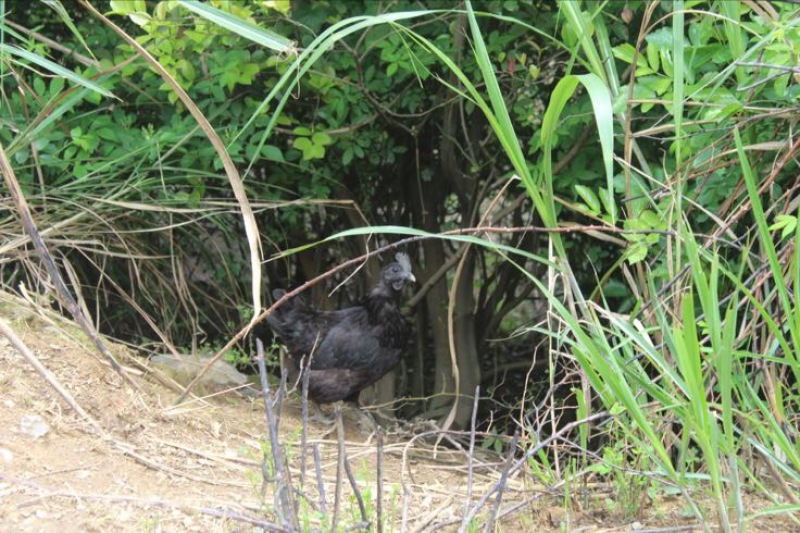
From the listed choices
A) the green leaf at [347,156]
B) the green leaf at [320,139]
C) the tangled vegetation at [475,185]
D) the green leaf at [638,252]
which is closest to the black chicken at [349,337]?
the tangled vegetation at [475,185]

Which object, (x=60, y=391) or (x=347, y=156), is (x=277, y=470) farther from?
(x=347, y=156)

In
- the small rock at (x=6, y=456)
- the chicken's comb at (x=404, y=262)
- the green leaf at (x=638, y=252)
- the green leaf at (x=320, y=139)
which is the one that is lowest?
the chicken's comb at (x=404, y=262)

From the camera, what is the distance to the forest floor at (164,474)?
2322 millimetres

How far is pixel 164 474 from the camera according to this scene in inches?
111

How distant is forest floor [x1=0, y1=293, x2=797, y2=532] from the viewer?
91.4 inches

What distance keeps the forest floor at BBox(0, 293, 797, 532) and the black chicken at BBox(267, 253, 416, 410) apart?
1.09 meters

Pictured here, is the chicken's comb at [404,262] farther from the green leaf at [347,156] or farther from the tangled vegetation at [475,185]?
the green leaf at [347,156]

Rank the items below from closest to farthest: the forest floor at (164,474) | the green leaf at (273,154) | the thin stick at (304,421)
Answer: the thin stick at (304,421) < the forest floor at (164,474) < the green leaf at (273,154)

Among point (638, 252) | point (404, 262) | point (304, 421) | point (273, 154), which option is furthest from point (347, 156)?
point (304, 421)

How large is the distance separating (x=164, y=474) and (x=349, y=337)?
232cm

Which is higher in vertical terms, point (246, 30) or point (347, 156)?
point (246, 30)

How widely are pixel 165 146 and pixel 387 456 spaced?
1799mm

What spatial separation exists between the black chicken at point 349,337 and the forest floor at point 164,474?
1094 millimetres

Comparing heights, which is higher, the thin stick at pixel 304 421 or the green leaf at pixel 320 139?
the green leaf at pixel 320 139
